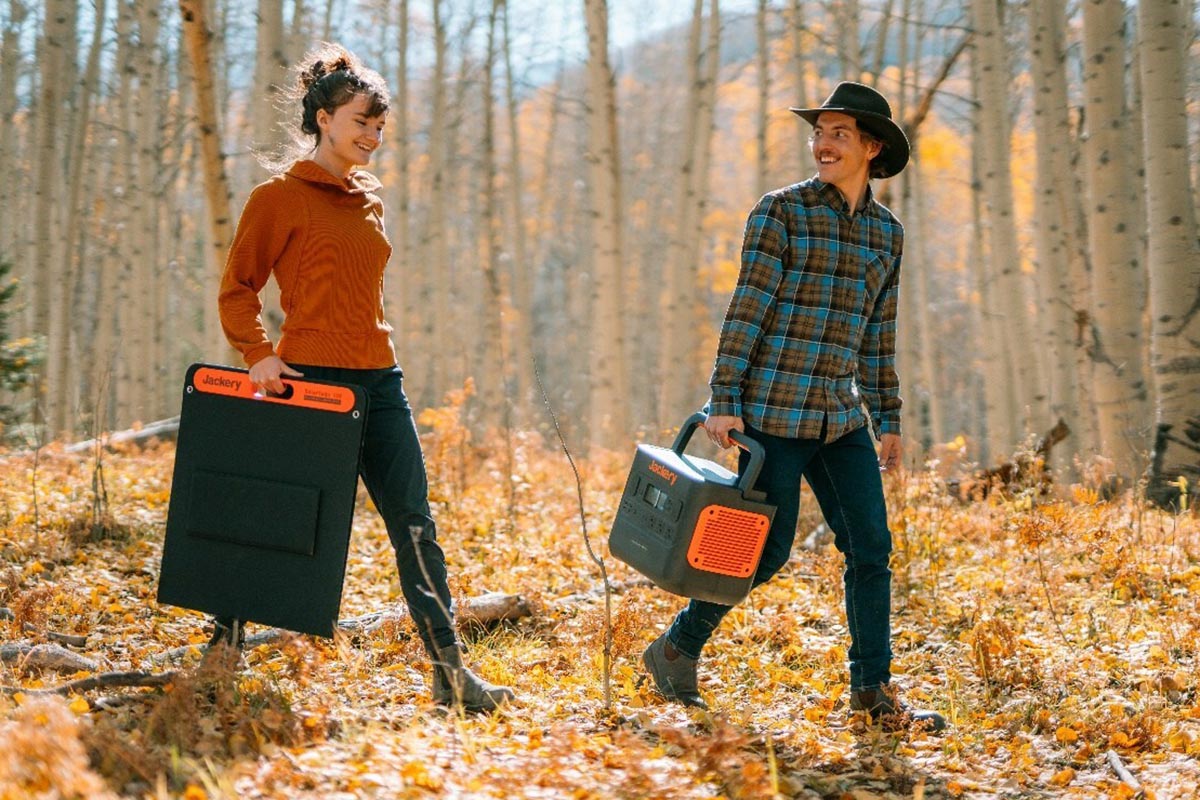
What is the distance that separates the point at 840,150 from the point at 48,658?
3.27m

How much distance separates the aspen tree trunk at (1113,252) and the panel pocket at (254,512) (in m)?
6.01

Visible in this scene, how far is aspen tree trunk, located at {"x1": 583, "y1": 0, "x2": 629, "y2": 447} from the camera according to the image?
10875 millimetres

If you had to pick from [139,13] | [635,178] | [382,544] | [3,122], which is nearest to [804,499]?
[382,544]

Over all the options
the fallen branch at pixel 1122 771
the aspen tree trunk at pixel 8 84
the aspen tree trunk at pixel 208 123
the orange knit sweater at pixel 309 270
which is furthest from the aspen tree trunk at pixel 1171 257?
the aspen tree trunk at pixel 8 84

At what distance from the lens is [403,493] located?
3.74 metres

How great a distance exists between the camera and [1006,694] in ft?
13.9

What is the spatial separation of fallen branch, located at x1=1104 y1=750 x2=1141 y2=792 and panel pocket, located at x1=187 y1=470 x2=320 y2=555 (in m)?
2.67

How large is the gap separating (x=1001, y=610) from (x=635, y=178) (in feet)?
106

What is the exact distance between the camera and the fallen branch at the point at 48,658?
3868 mm

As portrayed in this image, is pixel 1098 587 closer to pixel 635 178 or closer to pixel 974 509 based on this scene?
pixel 974 509

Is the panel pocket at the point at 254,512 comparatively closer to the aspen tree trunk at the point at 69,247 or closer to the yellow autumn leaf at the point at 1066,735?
the yellow autumn leaf at the point at 1066,735

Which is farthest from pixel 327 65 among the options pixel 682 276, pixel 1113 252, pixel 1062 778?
pixel 682 276

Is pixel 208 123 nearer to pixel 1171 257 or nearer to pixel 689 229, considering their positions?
pixel 1171 257

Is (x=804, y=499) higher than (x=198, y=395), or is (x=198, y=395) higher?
(x=198, y=395)
